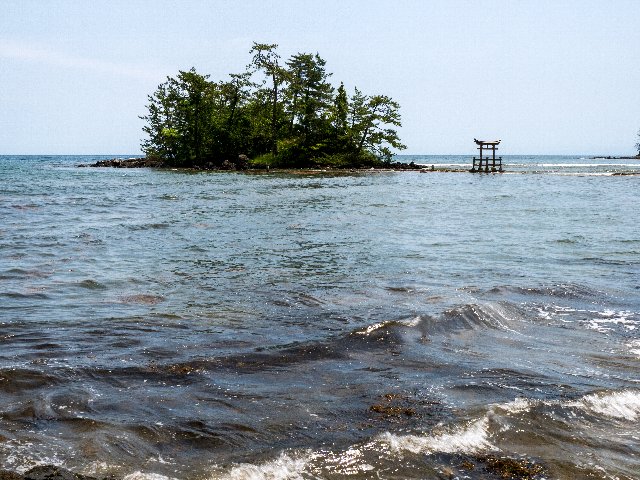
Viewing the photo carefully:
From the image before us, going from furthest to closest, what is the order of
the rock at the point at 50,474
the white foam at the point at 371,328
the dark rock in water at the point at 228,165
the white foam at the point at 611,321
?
the dark rock in water at the point at 228,165, the white foam at the point at 611,321, the white foam at the point at 371,328, the rock at the point at 50,474

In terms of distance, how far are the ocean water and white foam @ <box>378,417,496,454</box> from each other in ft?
0.05

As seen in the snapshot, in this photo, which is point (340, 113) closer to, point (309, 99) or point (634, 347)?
point (309, 99)

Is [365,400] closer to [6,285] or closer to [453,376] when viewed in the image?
[453,376]

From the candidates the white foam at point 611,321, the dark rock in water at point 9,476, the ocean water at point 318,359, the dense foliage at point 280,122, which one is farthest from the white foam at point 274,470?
the dense foliage at point 280,122

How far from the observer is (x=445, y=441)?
4230mm

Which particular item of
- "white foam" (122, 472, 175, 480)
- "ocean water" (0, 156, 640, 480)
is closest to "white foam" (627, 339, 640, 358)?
"ocean water" (0, 156, 640, 480)

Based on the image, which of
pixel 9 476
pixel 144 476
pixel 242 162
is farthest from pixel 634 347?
pixel 242 162

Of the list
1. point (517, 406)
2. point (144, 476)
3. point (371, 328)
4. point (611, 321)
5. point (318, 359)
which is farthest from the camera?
point (611, 321)

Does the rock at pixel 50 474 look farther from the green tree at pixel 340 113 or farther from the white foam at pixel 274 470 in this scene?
the green tree at pixel 340 113

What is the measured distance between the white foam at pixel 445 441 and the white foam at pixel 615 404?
1.18 m

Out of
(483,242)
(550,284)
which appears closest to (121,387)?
(550,284)

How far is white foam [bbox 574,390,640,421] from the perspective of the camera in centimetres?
483

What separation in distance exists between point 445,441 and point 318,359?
2.15 meters

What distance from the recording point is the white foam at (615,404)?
15.8 ft
